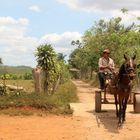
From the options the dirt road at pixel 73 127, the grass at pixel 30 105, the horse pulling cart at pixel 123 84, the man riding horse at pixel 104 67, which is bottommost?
the dirt road at pixel 73 127

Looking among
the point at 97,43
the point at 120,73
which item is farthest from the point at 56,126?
the point at 97,43

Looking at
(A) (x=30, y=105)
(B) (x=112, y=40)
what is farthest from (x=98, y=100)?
(B) (x=112, y=40)

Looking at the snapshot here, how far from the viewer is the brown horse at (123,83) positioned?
13.7 metres

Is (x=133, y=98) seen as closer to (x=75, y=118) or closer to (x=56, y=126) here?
(x=75, y=118)

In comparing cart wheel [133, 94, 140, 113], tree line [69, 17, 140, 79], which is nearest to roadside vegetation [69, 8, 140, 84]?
tree line [69, 17, 140, 79]

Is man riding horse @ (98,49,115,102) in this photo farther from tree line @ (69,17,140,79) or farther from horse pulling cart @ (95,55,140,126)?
tree line @ (69,17,140,79)

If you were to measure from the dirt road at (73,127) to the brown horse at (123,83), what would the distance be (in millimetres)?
616

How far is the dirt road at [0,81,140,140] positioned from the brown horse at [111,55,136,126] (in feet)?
2.02

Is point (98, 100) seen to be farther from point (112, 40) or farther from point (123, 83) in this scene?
point (112, 40)

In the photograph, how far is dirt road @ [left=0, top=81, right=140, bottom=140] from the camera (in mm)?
12375

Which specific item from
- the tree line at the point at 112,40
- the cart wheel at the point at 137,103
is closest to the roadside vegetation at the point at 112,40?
the tree line at the point at 112,40

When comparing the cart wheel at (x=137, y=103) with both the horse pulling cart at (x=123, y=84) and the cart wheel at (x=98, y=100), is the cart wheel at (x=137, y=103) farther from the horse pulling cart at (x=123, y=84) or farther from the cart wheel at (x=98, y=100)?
the cart wheel at (x=98, y=100)

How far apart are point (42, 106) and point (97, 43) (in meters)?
26.9

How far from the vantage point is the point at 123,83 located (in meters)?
14.5
